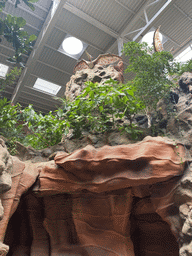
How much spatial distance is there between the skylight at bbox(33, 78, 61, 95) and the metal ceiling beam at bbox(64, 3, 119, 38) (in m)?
4.20

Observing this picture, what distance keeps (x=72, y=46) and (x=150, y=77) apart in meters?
5.88

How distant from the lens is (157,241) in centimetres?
384

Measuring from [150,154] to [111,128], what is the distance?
133 cm

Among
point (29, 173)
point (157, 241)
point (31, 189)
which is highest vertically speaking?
point (29, 173)

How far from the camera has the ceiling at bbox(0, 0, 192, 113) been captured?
7824 mm

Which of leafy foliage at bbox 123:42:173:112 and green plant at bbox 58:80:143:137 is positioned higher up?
leafy foliage at bbox 123:42:173:112

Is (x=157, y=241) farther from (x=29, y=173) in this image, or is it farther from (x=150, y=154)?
(x=29, y=173)

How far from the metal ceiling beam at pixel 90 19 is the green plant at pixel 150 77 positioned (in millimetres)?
3996

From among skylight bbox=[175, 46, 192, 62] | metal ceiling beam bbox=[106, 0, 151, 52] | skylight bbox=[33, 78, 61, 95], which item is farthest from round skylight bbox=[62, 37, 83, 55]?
skylight bbox=[175, 46, 192, 62]

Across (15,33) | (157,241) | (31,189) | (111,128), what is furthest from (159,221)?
(15,33)

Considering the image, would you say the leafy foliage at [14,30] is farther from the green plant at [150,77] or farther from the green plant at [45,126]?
the green plant at [150,77]

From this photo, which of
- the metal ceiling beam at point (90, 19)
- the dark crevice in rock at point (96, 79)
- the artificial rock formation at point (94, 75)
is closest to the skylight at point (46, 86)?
the metal ceiling beam at point (90, 19)

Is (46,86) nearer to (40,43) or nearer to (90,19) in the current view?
(40,43)

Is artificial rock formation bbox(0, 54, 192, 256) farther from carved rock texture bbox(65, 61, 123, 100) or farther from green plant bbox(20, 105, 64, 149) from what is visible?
carved rock texture bbox(65, 61, 123, 100)
